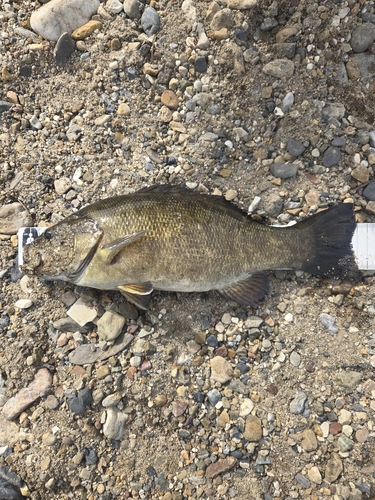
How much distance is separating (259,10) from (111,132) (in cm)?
208

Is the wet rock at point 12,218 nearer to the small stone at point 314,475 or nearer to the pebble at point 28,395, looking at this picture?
the pebble at point 28,395

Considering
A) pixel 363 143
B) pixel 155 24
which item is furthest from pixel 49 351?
pixel 363 143

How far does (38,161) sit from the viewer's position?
4289mm

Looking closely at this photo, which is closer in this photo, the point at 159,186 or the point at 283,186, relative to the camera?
the point at 159,186

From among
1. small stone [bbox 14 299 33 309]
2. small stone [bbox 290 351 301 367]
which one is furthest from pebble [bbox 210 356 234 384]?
small stone [bbox 14 299 33 309]

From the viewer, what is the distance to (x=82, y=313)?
4.02 m

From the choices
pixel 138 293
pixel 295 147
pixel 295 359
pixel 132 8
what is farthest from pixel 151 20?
pixel 295 359

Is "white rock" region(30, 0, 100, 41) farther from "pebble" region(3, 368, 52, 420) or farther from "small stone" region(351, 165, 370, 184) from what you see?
"pebble" region(3, 368, 52, 420)

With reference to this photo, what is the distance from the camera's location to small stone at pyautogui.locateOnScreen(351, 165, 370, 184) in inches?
163

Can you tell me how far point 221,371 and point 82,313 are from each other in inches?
62.0

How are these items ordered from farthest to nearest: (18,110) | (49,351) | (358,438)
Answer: (18,110), (49,351), (358,438)

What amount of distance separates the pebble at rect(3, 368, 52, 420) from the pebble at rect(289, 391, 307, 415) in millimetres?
2482

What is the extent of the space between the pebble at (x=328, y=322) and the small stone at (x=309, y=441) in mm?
1027

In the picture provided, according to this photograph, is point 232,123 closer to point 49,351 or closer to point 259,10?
point 259,10
